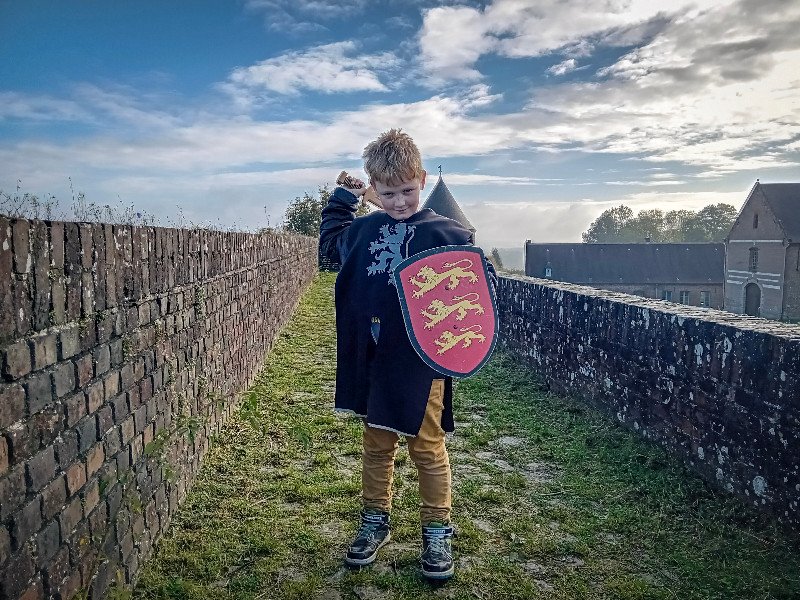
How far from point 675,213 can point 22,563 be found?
302ft

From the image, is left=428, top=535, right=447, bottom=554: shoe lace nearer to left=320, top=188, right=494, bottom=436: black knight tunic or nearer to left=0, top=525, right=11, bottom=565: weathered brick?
left=320, top=188, right=494, bottom=436: black knight tunic

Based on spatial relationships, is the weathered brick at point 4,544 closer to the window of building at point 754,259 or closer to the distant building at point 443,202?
the distant building at point 443,202

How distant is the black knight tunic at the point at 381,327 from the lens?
2.84 metres

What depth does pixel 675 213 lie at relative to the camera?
84.1m

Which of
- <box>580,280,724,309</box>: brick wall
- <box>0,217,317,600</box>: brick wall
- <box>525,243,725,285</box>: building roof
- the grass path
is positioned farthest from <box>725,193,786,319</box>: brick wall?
<box>0,217,317,600</box>: brick wall

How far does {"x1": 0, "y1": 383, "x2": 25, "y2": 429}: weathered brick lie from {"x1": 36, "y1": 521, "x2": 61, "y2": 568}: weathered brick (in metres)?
0.42

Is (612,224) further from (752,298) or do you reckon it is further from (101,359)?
(101,359)

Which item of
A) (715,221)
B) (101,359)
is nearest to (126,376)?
(101,359)

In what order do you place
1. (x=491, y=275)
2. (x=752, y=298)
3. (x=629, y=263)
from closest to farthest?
(x=491, y=275) < (x=752, y=298) < (x=629, y=263)

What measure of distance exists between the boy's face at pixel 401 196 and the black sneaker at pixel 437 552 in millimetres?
1489

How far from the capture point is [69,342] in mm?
2137

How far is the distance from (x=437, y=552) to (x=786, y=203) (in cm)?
5018

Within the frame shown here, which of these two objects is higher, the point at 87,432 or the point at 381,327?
the point at 381,327

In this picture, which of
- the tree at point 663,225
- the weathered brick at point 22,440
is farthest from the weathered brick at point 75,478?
the tree at point 663,225
